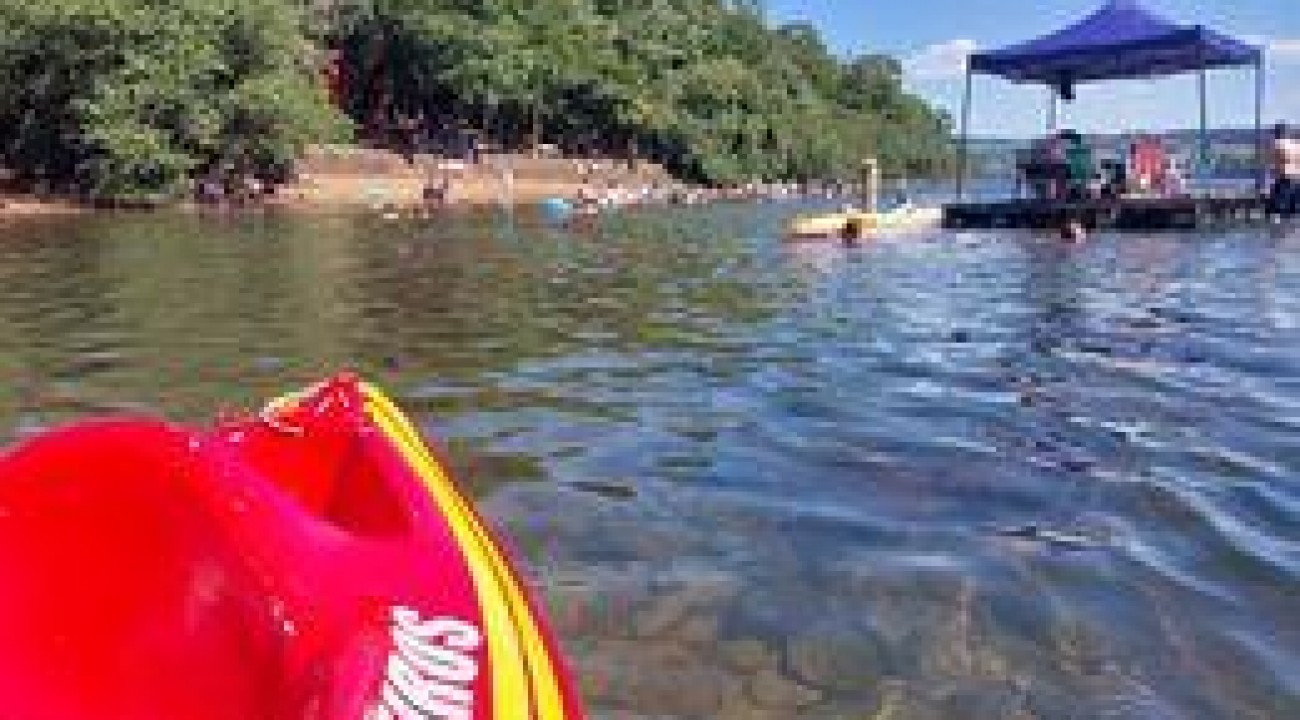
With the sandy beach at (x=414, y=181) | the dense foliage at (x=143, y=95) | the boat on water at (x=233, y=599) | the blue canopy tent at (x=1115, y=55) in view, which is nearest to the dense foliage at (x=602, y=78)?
the sandy beach at (x=414, y=181)

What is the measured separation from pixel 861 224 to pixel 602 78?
2025 inches

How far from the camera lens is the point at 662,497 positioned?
28.0 feet

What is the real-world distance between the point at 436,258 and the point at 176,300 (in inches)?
333

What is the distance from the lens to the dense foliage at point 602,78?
7331cm

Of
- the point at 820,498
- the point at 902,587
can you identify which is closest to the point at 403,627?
the point at 902,587

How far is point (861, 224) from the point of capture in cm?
3119

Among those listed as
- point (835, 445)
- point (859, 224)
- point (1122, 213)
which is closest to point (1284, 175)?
point (1122, 213)

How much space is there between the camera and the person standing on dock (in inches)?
1283

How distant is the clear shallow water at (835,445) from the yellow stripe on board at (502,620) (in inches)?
45.0

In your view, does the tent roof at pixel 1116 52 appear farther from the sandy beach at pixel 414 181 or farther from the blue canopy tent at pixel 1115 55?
the sandy beach at pixel 414 181

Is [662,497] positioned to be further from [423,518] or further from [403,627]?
[403,627]

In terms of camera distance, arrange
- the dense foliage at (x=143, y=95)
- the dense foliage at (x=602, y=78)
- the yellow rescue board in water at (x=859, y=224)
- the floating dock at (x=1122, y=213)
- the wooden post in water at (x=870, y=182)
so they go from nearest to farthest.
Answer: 1. the yellow rescue board in water at (x=859, y=224)
2. the wooden post in water at (x=870, y=182)
3. the floating dock at (x=1122, y=213)
4. the dense foliage at (x=143, y=95)
5. the dense foliage at (x=602, y=78)

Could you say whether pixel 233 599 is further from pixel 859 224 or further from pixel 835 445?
pixel 859 224

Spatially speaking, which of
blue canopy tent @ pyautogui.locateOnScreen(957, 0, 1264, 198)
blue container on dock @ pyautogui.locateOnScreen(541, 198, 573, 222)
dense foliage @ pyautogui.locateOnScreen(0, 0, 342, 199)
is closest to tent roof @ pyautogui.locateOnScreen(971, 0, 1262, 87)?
blue canopy tent @ pyautogui.locateOnScreen(957, 0, 1264, 198)
